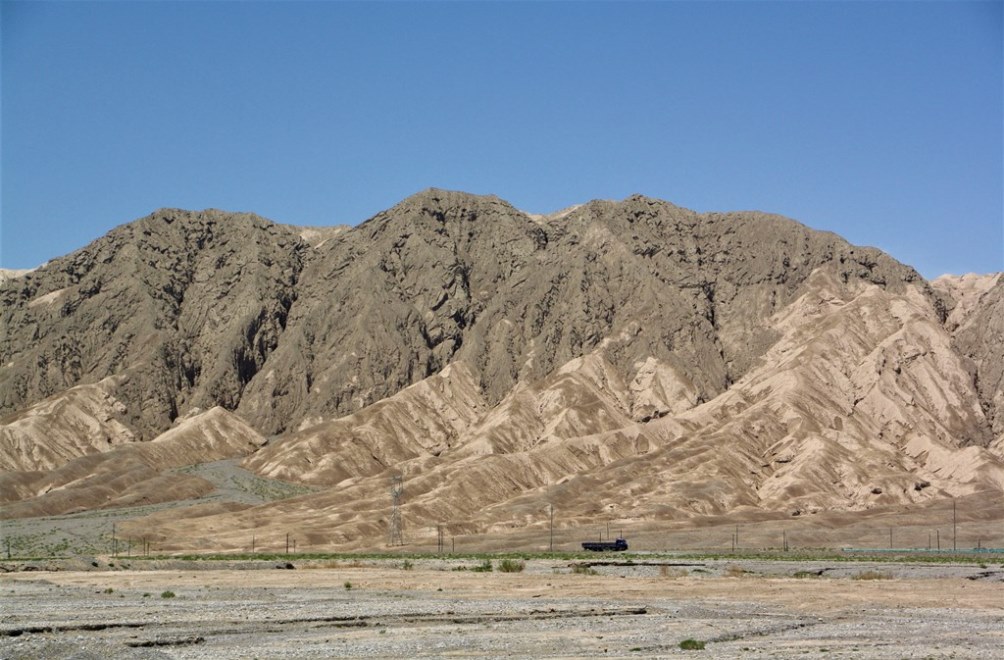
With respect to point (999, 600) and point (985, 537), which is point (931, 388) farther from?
point (999, 600)

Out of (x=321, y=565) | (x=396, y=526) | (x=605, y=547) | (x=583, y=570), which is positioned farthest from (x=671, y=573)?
(x=396, y=526)

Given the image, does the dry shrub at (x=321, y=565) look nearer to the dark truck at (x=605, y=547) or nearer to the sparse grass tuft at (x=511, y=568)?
the sparse grass tuft at (x=511, y=568)

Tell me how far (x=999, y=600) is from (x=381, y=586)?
31.9 m

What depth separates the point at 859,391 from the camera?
18438 centimetres

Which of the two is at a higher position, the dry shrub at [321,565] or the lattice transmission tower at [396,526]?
the lattice transmission tower at [396,526]

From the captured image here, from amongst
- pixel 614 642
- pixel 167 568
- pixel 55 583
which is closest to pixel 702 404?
pixel 167 568

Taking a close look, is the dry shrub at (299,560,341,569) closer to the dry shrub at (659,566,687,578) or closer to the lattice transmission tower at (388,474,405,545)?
the dry shrub at (659,566,687,578)

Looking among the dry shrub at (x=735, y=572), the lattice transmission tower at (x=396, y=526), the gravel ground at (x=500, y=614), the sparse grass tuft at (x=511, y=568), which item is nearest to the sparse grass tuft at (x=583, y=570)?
the gravel ground at (x=500, y=614)

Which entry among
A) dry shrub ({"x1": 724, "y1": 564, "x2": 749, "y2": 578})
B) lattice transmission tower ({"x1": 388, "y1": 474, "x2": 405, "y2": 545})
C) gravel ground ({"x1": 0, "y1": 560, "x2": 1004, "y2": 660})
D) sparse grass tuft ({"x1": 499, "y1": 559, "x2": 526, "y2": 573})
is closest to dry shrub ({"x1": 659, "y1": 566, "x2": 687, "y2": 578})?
gravel ground ({"x1": 0, "y1": 560, "x2": 1004, "y2": 660})

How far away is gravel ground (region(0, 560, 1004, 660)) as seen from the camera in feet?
143

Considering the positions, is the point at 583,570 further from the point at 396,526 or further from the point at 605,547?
the point at 396,526

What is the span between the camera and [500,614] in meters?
52.9

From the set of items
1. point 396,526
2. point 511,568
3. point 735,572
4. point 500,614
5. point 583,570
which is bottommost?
point 735,572

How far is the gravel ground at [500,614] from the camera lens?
43.5 m
